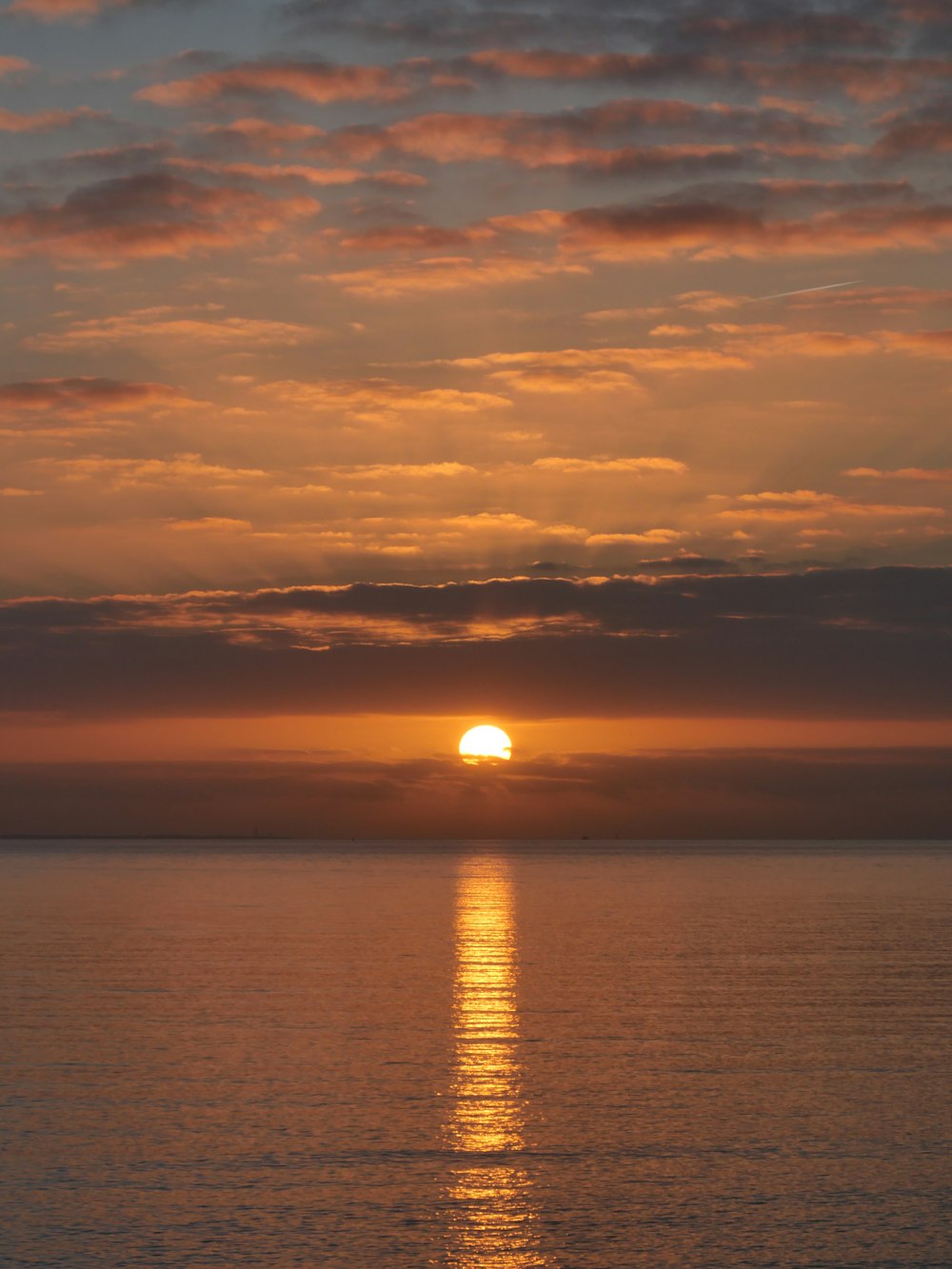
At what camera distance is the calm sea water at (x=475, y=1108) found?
27250mm

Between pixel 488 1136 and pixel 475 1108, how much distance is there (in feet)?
9.74

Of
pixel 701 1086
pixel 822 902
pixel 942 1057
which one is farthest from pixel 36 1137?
pixel 822 902

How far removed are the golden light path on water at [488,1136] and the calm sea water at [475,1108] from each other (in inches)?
3.9

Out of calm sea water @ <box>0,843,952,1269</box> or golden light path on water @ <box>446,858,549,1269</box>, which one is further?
calm sea water @ <box>0,843,952,1269</box>

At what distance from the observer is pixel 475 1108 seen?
37719 mm

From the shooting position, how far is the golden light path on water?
26.5 meters

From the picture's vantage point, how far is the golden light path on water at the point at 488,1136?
2645 centimetres

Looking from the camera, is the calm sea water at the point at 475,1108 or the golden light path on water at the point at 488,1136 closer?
the golden light path on water at the point at 488,1136

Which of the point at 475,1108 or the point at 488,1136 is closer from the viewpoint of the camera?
the point at 488,1136

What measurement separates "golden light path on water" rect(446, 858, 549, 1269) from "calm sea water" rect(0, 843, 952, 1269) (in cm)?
10

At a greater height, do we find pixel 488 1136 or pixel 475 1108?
pixel 475 1108

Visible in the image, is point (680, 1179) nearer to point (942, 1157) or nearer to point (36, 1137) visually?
point (942, 1157)

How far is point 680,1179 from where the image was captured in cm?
3125

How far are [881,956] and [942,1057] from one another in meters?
34.2
